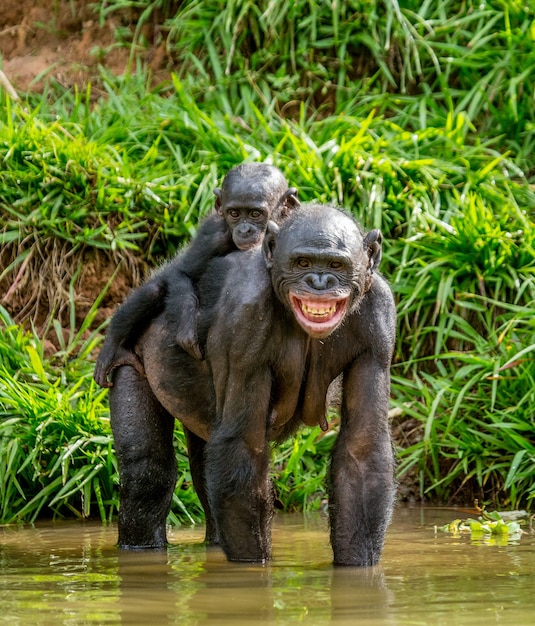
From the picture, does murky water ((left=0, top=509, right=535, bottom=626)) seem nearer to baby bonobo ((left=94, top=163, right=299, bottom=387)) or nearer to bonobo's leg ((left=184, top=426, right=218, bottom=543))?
bonobo's leg ((left=184, top=426, right=218, bottom=543))

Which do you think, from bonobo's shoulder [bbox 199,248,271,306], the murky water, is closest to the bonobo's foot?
bonobo's shoulder [bbox 199,248,271,306]

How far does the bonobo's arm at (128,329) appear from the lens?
6176 millimetres

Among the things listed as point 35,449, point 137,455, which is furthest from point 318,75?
point 137,455

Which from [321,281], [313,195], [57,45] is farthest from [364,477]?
[57,45]

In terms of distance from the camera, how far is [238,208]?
6.59 m

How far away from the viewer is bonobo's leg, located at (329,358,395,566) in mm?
5312

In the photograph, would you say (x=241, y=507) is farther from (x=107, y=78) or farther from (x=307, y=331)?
(x=107, y=78)

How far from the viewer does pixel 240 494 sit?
5305mm

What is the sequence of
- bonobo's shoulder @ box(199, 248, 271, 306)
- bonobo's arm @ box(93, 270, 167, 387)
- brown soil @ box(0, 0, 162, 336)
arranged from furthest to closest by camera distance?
1. brown soil @ box(0, 0, 162, 336)
2. bonobo's arm @ box(93, 270, 167, 387)
3. bonobo's shoulder @ box(199, 248, 271, 306)

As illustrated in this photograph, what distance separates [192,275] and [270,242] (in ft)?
3.72

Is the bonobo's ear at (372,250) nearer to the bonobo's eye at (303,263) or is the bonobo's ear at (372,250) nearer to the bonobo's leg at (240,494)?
the bonobo's eye at (303,263)

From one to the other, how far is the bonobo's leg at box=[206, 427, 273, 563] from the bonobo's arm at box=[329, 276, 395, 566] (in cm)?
30

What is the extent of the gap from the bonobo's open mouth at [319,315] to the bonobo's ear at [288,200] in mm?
1203

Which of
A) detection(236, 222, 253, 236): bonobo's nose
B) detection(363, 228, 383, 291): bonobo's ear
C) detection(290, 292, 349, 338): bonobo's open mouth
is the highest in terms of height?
detection(236, 222, 253, 236): bonobo's nose
